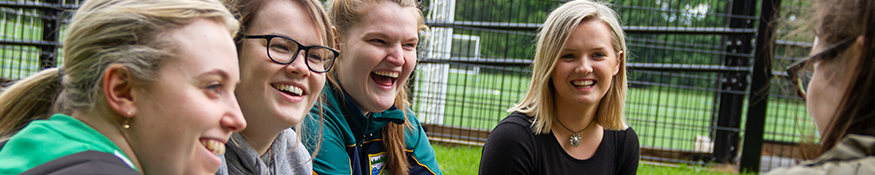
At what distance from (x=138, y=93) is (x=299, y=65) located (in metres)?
0.54

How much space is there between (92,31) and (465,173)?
3054 mm

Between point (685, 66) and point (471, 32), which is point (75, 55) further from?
point (685, 66)

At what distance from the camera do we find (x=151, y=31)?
1073 mm

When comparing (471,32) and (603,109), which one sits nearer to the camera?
(603,109)

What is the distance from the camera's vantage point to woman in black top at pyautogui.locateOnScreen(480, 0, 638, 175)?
7.59ft

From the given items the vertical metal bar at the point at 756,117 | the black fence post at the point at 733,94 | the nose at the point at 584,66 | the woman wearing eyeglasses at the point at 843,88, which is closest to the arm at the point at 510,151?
the nose at the point at 584,66

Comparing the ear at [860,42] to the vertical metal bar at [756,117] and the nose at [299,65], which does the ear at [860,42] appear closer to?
the nose at [299,65]

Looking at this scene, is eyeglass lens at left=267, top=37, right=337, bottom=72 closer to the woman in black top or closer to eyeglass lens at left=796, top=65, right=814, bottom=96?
the woman in black top

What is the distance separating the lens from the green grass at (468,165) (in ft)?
13.2

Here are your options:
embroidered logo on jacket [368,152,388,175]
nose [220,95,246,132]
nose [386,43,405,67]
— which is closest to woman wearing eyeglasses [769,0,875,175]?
nose [220,95,246,132]

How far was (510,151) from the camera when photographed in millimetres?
2275

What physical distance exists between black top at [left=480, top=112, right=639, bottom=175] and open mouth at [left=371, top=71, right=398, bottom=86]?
0.50m

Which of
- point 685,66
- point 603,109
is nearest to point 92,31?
point 603,109

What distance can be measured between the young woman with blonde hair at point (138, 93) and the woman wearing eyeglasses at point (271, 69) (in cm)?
37
